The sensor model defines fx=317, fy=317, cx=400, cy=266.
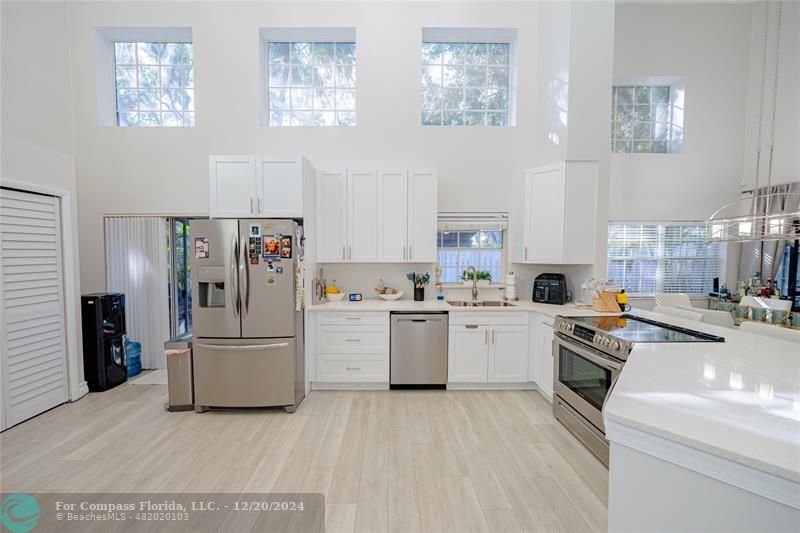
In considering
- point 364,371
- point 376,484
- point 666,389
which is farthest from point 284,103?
point 666,389

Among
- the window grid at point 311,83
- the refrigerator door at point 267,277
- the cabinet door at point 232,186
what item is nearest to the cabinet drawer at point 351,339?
the refrigerator door at point 267,277

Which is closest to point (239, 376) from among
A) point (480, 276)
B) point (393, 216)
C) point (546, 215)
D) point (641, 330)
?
point (393, 216)

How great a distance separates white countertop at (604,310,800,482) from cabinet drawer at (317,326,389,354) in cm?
230

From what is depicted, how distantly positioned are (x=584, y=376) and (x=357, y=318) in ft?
7.10

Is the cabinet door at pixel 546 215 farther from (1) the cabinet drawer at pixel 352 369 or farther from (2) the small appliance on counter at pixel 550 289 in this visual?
(1) the cabinet drawer at pixel 352 369

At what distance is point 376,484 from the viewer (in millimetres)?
2080

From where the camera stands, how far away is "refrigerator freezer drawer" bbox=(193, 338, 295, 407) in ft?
9.86

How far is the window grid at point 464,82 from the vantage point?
4230mm

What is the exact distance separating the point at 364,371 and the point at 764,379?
116 inches

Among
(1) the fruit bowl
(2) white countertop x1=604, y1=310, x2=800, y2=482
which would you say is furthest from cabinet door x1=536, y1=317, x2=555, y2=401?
(1) the fruit bowl

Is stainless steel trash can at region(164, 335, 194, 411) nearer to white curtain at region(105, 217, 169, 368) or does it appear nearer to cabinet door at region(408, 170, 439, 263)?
white curtain at region(105, 217, 169, 368)

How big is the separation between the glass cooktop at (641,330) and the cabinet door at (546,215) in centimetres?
93

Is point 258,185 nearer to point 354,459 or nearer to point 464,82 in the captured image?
point 354,459

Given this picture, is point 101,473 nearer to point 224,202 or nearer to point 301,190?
point 224,202
